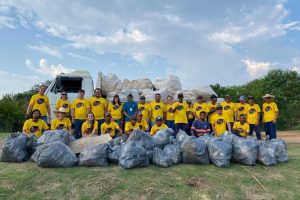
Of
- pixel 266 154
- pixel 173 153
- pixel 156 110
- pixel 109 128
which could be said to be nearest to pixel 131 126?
pixel 109 128

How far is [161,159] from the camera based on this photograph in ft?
21.1

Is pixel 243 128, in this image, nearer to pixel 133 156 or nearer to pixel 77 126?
pixel 133 156

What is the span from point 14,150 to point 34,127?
1.01 metres

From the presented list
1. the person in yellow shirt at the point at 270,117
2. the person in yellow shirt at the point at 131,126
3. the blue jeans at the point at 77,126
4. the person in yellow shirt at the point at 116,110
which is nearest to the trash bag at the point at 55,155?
the person in yellow shirt at the point at 131,126

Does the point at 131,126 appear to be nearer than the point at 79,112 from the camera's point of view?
Yes

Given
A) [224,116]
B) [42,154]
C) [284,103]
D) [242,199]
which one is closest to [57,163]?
[42,154]

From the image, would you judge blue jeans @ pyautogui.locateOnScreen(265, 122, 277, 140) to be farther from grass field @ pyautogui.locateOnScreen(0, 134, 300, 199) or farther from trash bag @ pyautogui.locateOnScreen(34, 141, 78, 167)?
trash bag @ pyautogui.locateOnScreen(34, 141, 78, 167)

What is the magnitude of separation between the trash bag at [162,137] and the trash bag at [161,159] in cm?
44

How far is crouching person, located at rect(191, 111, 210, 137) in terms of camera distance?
26.6 feet

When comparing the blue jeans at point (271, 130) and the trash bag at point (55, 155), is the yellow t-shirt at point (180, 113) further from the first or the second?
the trash bag at point (55, 155)

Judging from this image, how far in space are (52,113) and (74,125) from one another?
60.7 inches

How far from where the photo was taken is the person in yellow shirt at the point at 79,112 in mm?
8219

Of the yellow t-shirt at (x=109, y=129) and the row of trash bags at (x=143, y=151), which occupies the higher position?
the yellow t-shirt at (x=109, y=129)

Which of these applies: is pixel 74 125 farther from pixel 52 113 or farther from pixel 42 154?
pixel 42 154
